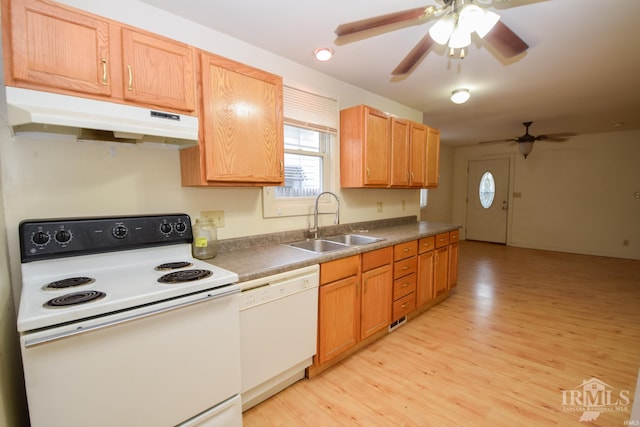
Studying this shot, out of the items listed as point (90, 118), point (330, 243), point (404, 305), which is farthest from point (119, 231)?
point (404, 305)

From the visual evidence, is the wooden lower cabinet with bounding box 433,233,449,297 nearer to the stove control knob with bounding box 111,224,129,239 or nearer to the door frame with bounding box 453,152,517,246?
the stove control knob with bounding box 111,224,129,239

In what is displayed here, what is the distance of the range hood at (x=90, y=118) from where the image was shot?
110 centimetres

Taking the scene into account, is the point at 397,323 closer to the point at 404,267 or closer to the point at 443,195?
the point at 404,267

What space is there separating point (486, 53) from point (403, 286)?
2065mm

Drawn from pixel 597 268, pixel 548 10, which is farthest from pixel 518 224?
pixel 548 10

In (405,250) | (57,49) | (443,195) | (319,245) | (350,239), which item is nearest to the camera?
(57,49)

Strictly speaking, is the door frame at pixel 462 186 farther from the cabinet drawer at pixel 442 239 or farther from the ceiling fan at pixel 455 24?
the ceiling fan at pixel 455 24

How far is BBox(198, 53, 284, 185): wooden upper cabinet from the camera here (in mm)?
1646

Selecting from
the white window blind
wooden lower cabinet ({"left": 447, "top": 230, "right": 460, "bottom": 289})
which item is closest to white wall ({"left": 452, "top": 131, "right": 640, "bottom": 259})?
wooden lower cabinet ({"left": 447, "top": 230, "right": 460, "bottom": 289})

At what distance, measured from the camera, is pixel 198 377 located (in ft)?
4.14

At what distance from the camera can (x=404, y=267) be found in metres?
2.64

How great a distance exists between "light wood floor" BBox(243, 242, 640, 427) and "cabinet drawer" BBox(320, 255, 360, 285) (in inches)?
27.6

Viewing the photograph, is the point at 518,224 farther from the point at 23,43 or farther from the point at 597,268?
the point at 23,43

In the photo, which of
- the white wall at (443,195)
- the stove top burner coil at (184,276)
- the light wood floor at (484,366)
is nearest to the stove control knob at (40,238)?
the stove top burner coil at (184,276)
